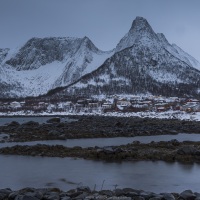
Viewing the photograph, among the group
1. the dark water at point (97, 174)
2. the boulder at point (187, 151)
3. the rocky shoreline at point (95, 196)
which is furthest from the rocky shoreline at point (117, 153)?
the rocky shoreline at point (95, 196)

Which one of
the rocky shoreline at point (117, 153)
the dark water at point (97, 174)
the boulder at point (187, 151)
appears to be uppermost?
the boulder at point (187, 151)

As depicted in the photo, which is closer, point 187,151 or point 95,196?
point 95,196

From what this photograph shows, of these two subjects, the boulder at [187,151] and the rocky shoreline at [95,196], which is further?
the boulder at [187,151]

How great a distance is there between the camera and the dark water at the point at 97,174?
59.5ft

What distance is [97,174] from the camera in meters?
20.6

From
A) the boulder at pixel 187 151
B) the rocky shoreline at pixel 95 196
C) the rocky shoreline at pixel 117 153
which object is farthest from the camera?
the boulder at pixel 187 151

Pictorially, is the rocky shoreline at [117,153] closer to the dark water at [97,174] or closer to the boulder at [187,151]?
the boulder at [187,151]

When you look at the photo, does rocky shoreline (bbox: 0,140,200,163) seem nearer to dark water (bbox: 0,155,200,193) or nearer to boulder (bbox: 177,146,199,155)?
boulder (bbox: 177,146,199,155)

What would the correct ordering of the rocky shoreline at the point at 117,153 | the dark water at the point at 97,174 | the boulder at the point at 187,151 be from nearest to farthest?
the dark water at the point at 97,174
the rocky shoreline at the point at 117,153
the boulder at the point at 187,151

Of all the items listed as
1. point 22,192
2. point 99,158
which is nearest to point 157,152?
point 99,158

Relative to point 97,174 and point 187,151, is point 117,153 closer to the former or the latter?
point 187,151

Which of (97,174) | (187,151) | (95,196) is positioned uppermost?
(187,151)

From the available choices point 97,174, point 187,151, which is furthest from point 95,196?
point 187,151

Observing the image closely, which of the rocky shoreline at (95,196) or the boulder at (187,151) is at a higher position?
the boulder at (187,151)
